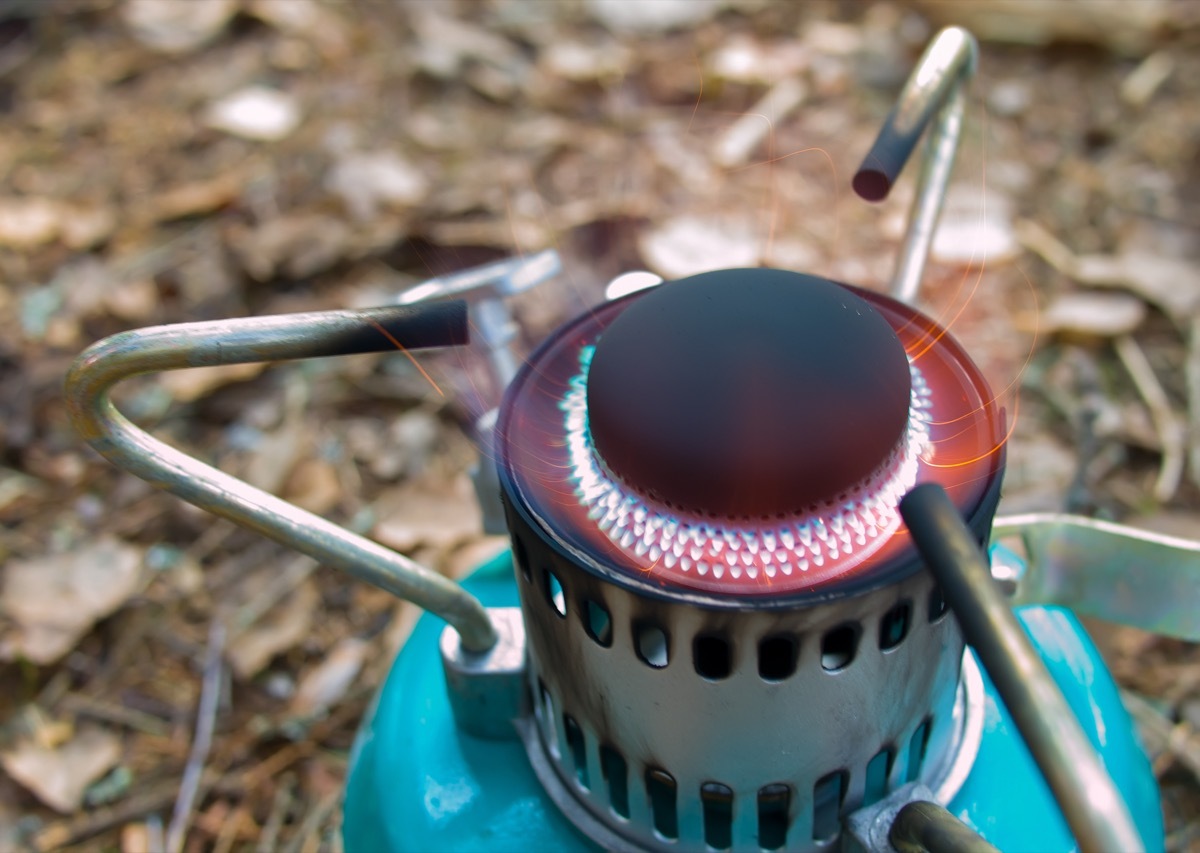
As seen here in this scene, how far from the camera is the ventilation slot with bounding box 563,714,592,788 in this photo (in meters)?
Result: 0.82

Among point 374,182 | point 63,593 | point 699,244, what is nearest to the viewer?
point 63,593

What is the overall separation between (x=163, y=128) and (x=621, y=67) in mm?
968

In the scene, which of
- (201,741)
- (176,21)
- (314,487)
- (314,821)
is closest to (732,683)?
(314,821)

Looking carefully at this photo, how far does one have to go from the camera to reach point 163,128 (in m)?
2.34

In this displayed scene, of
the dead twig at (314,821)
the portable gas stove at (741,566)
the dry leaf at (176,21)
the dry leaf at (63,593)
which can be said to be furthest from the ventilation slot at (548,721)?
the dry leaf at (176,21)

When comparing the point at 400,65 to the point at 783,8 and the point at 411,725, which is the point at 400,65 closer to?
the point at 783,8

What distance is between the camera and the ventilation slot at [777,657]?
2.13 ft

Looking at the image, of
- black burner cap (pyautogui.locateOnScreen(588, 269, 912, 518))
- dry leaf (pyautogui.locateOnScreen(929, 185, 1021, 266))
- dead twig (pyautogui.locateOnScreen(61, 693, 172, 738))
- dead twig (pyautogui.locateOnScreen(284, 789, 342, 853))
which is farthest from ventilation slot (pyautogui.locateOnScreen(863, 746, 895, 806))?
dry leaf (pyautogui.locateOnScreen(929, 185, 1021, 266))

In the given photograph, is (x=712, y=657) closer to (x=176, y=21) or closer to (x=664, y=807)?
(x=664, y=807)

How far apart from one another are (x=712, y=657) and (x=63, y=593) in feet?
3.70

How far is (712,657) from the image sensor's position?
2.29 feet

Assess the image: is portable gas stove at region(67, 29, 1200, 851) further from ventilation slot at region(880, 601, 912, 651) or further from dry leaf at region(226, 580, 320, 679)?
dry leaf at region(226, 580, 320, 679)

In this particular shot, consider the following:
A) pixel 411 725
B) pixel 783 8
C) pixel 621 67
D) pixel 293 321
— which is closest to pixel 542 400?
pixel 293 321

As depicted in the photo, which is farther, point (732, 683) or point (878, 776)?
point (878, 776)
